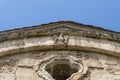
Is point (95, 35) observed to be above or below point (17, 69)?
above

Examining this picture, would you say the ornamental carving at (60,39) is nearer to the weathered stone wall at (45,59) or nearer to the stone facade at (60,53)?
the stone facade at (60,53)

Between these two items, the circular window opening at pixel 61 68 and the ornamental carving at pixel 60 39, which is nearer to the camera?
the circular window opening at pixel 61 68

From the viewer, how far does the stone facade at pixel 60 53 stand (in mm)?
10531

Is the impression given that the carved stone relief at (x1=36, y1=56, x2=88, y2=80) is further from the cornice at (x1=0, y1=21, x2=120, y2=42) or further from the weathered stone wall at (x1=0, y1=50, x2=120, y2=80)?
the cornice at (x1=0, y1=21, x2=120, y2=42)

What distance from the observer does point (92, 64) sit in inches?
427

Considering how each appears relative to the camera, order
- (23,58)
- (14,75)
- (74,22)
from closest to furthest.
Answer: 1. (14,75)
2. (23,58)
3. (74,22)

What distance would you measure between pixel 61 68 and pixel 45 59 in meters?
0.48

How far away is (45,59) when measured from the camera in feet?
36.1

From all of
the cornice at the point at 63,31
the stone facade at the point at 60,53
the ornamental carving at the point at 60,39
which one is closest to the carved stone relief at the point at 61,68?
the stone facade at the point at 60,53

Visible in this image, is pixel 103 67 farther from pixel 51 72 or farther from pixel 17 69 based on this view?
pixel 17 69

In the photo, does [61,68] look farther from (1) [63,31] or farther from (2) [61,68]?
(1) [63,31]

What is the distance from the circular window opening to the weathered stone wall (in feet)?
0.62

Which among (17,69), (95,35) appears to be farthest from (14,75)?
(95,35)

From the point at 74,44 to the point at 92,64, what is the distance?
2.86ft
